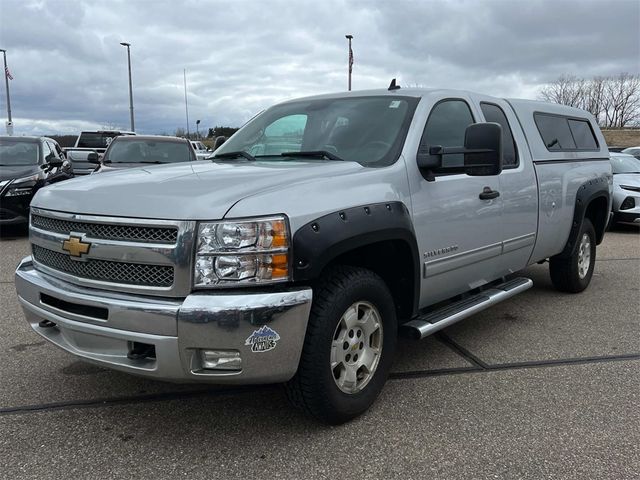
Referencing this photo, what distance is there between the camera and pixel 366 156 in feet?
11.7

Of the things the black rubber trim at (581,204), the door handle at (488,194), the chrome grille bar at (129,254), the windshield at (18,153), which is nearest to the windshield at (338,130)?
the door handle at (488,194)

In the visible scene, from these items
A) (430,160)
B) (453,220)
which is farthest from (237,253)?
(453,220)

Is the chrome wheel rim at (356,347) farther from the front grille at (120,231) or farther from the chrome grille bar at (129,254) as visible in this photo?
the front grille at (120,231)

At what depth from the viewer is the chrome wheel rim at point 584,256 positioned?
598 centimetres

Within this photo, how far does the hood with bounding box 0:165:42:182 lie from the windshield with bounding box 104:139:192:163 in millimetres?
1233

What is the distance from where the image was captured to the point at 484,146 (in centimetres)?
340

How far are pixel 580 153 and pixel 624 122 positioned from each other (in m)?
89.7

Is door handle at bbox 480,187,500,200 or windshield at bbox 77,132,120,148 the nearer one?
door handle at bbox 480,187,500,200

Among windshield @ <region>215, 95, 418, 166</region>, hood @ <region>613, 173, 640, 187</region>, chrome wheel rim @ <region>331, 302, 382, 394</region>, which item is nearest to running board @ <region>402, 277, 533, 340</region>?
Result: chrome wheel rim @ <region>331, 302, 382, 394</region>

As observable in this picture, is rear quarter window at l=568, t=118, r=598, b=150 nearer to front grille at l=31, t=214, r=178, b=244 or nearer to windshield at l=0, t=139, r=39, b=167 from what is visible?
front grille at l=31, t=214, r=178, b=244

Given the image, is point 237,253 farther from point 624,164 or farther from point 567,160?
point 624,164

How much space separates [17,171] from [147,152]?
2132mm

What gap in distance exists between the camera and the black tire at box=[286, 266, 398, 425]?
2803 mm

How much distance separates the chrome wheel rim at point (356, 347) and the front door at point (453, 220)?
55 cm
